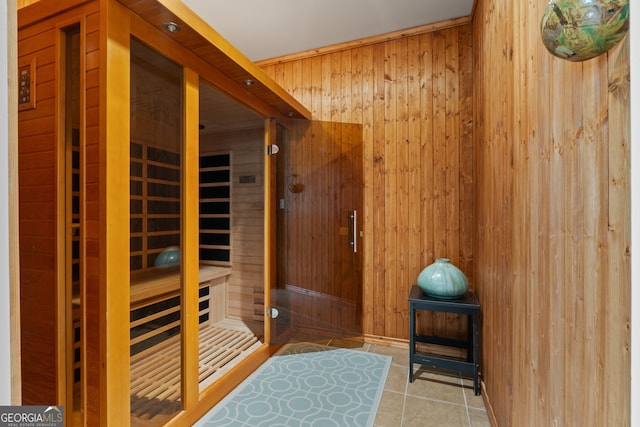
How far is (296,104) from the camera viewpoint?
2.54 meters

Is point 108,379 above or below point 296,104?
below

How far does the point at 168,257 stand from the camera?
1609mm

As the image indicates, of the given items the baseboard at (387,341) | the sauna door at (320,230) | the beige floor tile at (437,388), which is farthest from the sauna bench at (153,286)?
the baseboard at (387,341)

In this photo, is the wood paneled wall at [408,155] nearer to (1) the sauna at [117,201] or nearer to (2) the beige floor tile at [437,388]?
(2) the beige floor tile at [437,388]

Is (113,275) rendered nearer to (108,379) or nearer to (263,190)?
(108,379)

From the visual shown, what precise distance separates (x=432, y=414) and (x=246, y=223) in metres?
2.22

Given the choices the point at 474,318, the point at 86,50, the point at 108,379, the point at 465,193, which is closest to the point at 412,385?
the point at 474,318

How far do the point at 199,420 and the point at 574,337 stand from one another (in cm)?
183

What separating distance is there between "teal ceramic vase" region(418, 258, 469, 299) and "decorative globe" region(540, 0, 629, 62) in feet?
5.58

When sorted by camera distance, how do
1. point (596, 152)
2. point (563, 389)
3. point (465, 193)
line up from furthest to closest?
point (465, 193)
point (563, 389)
point (596, 152)

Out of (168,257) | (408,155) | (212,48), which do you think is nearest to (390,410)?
(168,257)

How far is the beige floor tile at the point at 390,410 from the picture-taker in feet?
5.62

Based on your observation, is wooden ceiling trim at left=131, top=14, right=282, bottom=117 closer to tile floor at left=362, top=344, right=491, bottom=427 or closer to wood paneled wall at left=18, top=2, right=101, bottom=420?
wood paneled wall at left=18, top=2, right=101, bottom=420

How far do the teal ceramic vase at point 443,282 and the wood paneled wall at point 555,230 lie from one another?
33cm
